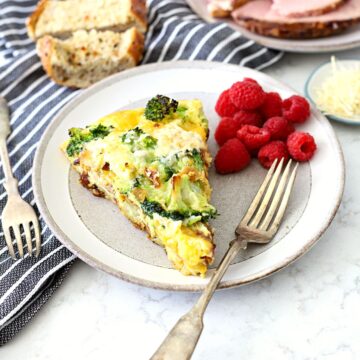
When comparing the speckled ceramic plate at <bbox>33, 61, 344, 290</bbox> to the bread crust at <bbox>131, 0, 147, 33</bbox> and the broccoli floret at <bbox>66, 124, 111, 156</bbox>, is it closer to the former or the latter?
the broccoli floret at <bbox>66, 124, 111, 156</bbox>

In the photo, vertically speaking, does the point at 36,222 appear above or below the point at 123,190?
below

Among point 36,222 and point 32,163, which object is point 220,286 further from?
point 32,163

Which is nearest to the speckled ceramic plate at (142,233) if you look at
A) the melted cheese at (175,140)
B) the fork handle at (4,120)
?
the melted cheese at (175,140)

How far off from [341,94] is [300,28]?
65cm

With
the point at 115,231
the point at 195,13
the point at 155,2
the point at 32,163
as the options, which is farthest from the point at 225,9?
the point at 115,231

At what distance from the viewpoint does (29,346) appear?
8.14 feet

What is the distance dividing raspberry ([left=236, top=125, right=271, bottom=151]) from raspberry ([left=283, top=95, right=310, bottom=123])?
0.16 meters

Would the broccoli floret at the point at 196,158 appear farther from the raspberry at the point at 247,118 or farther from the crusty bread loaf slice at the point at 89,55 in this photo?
the crusty bread loaf slice at the point at 89,55

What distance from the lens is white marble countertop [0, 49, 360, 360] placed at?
2.40 m

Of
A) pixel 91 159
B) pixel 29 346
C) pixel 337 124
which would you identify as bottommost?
pixel 29 346

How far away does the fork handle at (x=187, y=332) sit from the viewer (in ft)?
6.76

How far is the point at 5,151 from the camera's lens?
10.7 ft

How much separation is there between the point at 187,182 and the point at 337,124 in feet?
3.87

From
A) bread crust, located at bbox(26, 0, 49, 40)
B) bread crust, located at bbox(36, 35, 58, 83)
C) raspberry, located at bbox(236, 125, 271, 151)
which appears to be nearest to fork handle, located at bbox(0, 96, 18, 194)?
bread crust, located at bbox(36, 35, 58, 83)
